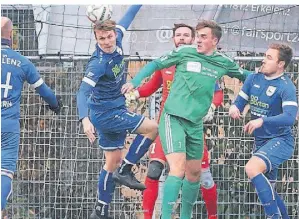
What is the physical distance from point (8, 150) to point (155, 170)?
1488 mm

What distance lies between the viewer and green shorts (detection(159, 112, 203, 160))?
755 centimetres

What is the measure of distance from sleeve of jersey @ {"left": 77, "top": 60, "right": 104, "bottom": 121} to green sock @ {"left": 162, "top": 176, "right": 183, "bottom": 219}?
3.24 ft

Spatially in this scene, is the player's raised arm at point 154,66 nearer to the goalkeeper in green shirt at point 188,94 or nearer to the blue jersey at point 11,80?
the goalkeeper in green shirt at point 188,94

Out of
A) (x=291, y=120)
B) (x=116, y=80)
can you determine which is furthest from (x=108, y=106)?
(x=291, y=120)

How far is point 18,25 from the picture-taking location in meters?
10.1

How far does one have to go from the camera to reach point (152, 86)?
8812 mm

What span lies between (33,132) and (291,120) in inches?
139

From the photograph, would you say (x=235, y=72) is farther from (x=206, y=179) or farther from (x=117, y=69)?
(x=206, y=179)

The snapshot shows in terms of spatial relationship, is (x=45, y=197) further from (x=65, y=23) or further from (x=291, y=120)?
(x=291, y=120)

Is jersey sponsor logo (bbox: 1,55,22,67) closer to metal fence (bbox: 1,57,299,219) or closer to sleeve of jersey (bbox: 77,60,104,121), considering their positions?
sleeve of jersey (bbox: 77,60,104,121)

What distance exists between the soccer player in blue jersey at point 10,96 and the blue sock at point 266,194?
2058 mm

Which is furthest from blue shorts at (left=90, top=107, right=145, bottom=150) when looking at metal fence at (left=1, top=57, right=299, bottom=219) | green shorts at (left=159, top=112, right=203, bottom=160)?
metal fence at (left=1, top=57, right=299, bottom=219)
